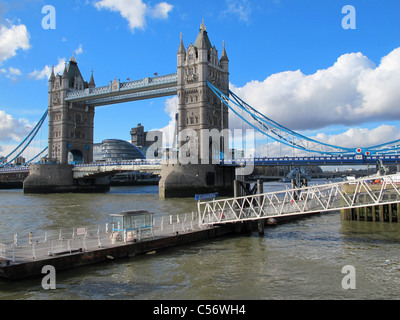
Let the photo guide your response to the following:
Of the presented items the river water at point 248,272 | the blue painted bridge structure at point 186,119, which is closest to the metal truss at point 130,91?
the blue painted bridge structure at point 186,119

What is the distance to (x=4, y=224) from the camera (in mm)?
31781

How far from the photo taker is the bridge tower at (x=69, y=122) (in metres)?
89.2

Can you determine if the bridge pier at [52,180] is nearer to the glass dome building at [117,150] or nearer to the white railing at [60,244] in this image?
the white railing at [60,244]

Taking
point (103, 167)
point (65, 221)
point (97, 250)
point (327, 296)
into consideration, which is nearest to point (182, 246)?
point (97, 250)

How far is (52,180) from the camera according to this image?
77.8 m

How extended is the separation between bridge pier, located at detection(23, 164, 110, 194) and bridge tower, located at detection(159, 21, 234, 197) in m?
27.2

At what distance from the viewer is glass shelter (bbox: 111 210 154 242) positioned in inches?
794

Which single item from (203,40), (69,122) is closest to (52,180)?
(69,122)

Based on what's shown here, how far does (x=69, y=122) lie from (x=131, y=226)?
75993 millimetres

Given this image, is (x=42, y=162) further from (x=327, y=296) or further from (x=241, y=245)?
(x=327, y=296)

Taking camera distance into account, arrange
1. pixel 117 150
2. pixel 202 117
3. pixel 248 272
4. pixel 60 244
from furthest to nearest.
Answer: pixel 117 150 → pixel 202 117 → pixel 60 244 → pixel 248 272

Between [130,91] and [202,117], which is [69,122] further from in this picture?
[202,117]

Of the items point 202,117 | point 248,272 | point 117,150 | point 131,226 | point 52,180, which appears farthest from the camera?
point 117,150

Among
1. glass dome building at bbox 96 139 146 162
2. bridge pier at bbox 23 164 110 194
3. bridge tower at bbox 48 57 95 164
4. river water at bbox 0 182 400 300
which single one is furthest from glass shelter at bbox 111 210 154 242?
glass dome building at bbox 96 139 146 162
